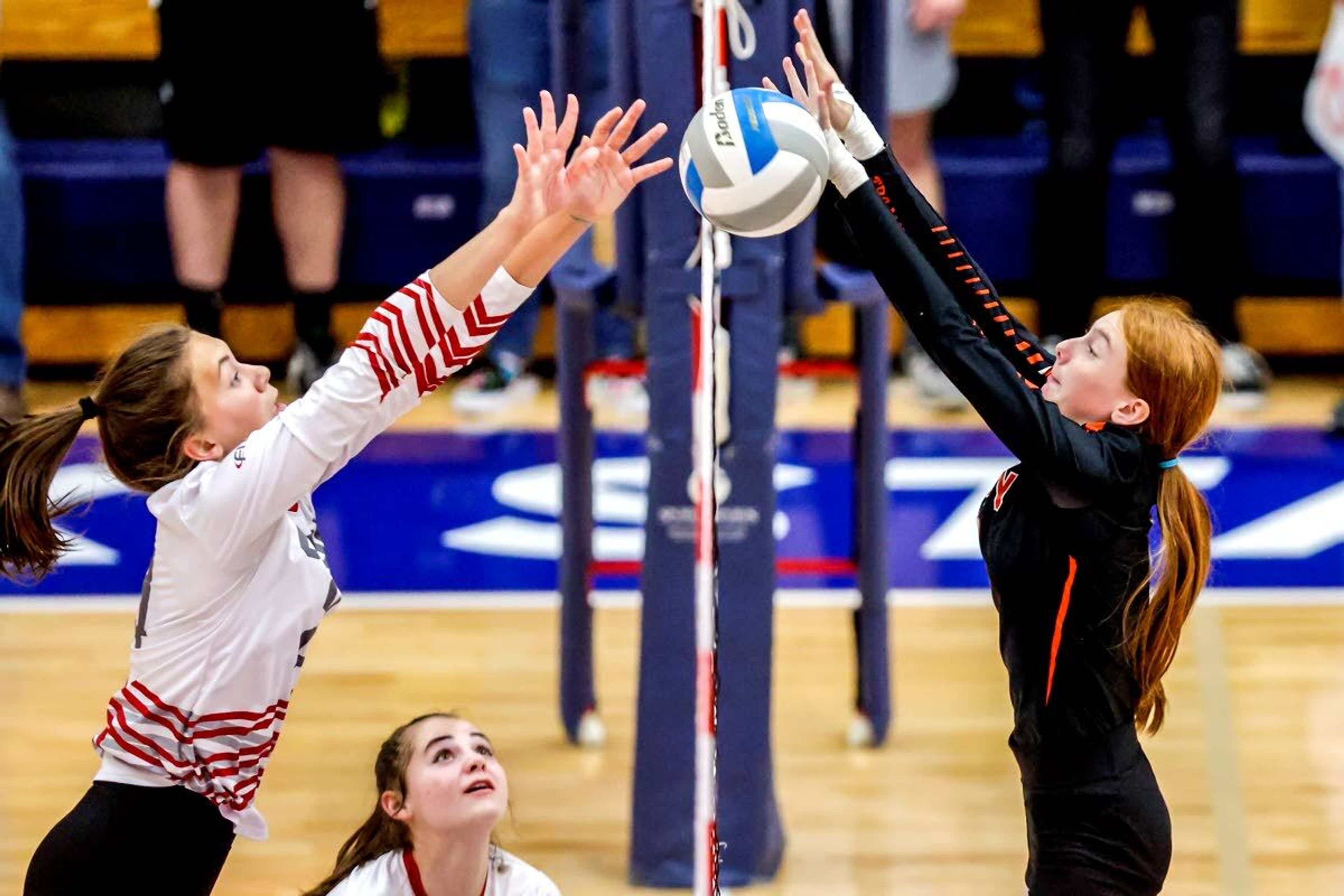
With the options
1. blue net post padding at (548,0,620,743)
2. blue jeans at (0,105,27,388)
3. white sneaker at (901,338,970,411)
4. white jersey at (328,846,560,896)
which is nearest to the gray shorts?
white sneaker at (901,338,970,411)

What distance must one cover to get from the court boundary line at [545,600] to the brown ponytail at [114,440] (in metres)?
2.50

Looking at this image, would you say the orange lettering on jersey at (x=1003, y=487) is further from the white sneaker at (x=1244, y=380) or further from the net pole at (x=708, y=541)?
the white sneaker at (x=1244, y=380)

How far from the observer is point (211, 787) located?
2.87 metres

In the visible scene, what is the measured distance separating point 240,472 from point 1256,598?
342cm

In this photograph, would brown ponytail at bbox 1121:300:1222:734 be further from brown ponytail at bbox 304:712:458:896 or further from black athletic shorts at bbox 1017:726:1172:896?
brown ponytail at bbox 304:712:458:896

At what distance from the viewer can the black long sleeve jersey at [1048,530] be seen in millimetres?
2670

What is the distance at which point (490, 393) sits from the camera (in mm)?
6918

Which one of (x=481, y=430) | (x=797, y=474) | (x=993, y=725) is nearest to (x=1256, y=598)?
(x=993, y=725)

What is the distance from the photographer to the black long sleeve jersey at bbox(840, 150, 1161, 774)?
267 centimetres

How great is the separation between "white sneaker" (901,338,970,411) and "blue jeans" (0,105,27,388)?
115 inches

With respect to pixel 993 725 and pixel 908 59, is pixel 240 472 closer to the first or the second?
pixel 993 725

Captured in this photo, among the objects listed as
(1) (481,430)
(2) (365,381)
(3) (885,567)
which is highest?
(2) (365,381)

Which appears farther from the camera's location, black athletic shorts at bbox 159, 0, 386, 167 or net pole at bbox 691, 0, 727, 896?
black athletic shorts at bbox 159, 0, 386, 167

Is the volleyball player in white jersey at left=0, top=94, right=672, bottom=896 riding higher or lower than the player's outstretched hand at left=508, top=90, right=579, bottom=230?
lower
